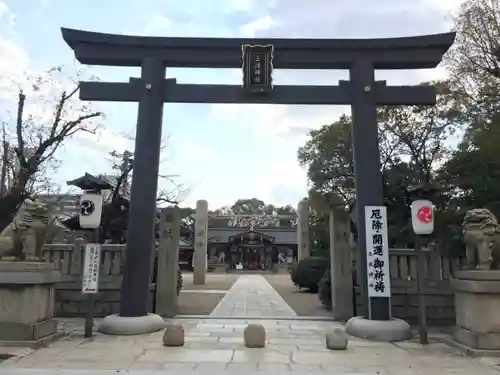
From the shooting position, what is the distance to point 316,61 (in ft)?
30.1

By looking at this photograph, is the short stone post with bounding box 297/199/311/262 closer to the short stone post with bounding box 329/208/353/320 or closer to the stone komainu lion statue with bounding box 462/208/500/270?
the short stone post with bounding box 329/208/353/320

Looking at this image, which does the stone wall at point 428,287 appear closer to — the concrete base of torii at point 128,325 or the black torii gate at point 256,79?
the black torii gate at point 256,79

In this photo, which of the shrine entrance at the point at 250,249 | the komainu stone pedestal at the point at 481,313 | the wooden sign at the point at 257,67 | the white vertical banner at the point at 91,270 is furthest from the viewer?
the shrine entrance at the point at 250,249

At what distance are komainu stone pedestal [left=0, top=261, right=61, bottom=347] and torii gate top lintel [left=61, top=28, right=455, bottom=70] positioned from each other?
176 inches

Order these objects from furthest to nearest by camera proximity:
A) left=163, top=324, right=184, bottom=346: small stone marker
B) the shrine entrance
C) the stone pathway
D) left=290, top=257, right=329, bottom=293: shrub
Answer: the shrine entrance < left=290, top=257, right=329, bottom=293: shrub < the stone pathway < left=163, top=324, right=184, bottom=346: small stone marker

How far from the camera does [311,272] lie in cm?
1783

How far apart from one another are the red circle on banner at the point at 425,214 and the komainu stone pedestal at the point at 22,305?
21.5 ft

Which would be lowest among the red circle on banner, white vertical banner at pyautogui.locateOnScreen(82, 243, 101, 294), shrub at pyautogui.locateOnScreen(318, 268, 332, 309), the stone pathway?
the stone pathway

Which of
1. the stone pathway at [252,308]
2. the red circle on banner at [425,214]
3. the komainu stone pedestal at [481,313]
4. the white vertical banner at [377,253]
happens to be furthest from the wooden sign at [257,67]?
the stone pathway at [252,308]

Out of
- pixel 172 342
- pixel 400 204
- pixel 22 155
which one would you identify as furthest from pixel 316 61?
pixel 22 155

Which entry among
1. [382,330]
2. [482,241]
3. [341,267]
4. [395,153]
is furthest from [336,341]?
[395,153]

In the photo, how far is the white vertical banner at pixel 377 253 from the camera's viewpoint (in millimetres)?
8039

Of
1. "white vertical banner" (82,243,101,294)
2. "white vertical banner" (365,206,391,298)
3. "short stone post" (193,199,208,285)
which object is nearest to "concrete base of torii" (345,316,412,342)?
"white vertical banner" (365,206,391,298)

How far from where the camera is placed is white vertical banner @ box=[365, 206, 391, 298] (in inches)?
316
